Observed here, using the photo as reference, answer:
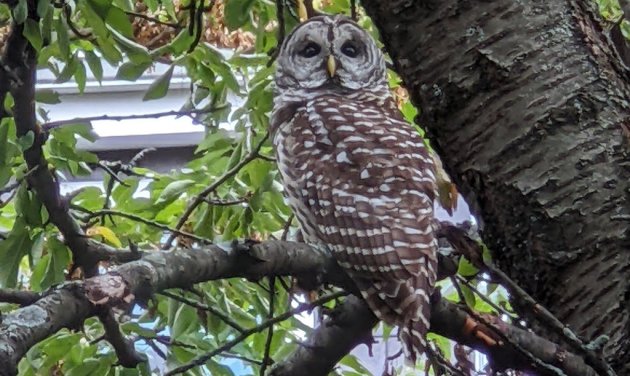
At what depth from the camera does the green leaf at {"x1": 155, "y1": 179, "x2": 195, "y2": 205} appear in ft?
6.55

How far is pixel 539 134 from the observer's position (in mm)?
1429

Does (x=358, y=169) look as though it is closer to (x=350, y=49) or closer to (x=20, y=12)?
(x=350, y=49)

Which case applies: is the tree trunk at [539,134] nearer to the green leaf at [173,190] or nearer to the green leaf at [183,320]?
the green leaf at [183,320]

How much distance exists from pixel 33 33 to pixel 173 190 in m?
0.53

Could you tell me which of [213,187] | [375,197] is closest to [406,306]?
[375,197]

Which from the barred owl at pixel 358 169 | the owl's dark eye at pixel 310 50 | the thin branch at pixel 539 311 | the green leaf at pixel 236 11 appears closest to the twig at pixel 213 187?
the barred owl at pixel 358 169

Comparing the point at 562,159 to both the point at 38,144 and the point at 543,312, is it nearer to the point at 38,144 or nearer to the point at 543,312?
the point at 543,312

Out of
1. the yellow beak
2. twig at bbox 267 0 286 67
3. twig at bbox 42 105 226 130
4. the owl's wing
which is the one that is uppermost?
twig at bbox 267 0 286 67

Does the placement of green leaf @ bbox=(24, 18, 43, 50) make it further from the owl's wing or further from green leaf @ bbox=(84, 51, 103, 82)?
the owl's wing

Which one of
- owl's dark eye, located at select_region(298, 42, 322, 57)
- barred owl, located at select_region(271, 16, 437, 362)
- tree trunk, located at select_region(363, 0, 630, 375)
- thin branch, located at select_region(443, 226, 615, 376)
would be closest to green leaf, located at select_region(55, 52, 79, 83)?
barred owl, located at select_region(271, 16, 437, 362)

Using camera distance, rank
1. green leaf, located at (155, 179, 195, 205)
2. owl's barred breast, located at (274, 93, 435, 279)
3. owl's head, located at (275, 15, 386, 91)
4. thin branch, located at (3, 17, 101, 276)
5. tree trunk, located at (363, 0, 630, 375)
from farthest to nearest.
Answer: owl's head, located at (275, 15, 386, 91), green leaf, located at (155, 179, 195, 205), owl's barred breast, located at (274, 93, 435, 279), thin branch, located at (3, 17, 101, 276), tree trunk, located at (363, 0, 630, 375)

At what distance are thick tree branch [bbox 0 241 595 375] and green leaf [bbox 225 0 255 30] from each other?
0.52 meters

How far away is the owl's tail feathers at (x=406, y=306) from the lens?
1529 millimetres

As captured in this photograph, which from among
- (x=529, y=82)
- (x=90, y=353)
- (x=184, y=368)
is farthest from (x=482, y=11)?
(x=90, y=353)
